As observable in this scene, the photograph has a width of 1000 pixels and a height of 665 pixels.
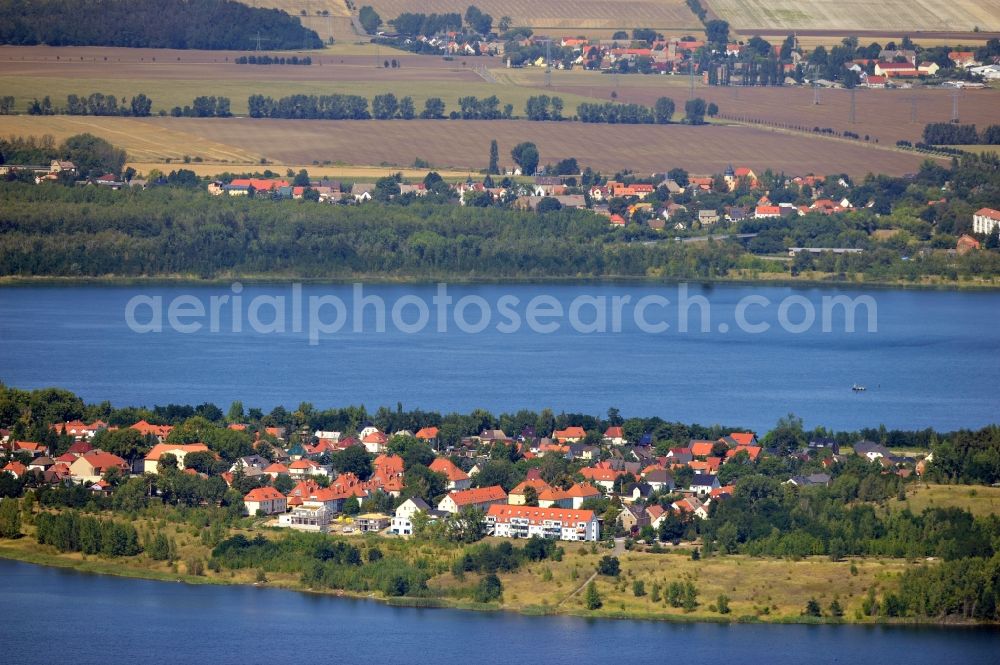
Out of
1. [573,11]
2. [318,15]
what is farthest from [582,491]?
[573,11]

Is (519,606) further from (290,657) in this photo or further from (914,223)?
(914,223)

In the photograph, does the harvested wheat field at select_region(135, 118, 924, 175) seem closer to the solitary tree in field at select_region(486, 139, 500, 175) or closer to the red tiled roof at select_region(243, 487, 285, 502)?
the solitary tree in field at select_region(486, 139, 500, 175)

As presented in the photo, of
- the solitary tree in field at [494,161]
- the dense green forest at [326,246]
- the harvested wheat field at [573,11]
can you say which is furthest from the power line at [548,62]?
the dense green forest at [326,246]

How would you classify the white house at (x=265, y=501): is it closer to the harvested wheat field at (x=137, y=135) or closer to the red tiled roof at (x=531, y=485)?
the red tiled roof at (x=531, y=485)

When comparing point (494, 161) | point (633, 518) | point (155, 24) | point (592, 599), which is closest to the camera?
point (592, 599)

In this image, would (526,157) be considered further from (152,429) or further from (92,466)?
(92,466)

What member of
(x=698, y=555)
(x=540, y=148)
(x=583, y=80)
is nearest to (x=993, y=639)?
(x=698, y=555)

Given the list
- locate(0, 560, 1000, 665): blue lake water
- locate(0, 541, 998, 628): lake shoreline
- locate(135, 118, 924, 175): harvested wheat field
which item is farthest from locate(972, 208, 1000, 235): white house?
locate(0, 560, 1000, 665): blue lake water
